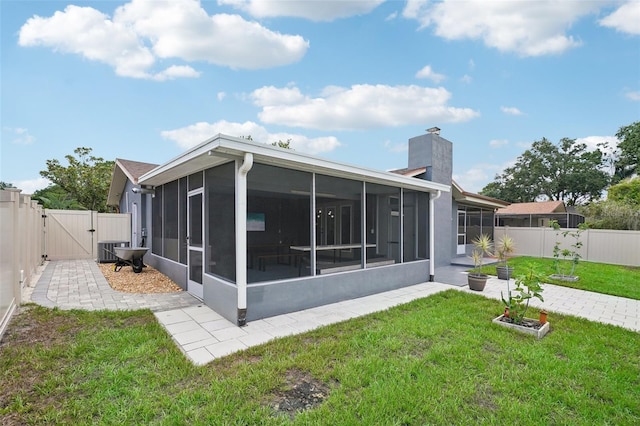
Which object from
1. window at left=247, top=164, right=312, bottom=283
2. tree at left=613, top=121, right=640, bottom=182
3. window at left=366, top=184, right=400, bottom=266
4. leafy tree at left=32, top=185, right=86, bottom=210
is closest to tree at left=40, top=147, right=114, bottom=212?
leafy tree at left=32, top=185, right=86, bottom=210

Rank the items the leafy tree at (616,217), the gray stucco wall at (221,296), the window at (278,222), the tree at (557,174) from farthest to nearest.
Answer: the tree at (557,174) < the leafy tree at (616,217) < the window at (278,222) < the gray stucco wall at (221,296)

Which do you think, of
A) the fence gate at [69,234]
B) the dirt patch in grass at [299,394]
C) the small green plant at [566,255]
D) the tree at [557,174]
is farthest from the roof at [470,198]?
the tree at [557,174]

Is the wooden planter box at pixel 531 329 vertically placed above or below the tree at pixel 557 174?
below

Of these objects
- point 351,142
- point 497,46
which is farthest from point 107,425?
point 351,142

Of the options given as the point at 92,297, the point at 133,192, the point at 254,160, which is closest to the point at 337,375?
the point at 254,160

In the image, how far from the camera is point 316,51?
9984mm

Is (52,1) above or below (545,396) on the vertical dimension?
above

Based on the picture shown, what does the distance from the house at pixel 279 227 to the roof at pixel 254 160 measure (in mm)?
16

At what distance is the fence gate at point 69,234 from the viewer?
10719mm

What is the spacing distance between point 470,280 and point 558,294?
1.91m

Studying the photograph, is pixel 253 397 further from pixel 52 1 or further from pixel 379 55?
pixel 379 55

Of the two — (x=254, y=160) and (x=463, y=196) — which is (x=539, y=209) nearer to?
(x=463, y=196)

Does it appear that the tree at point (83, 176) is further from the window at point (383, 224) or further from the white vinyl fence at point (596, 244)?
the white vinyl fence at point (596, 244)

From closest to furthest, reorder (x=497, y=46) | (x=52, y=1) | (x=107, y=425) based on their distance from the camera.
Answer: (x=107, y=425) → (x=52, y=1) → (x=497, y=46)
